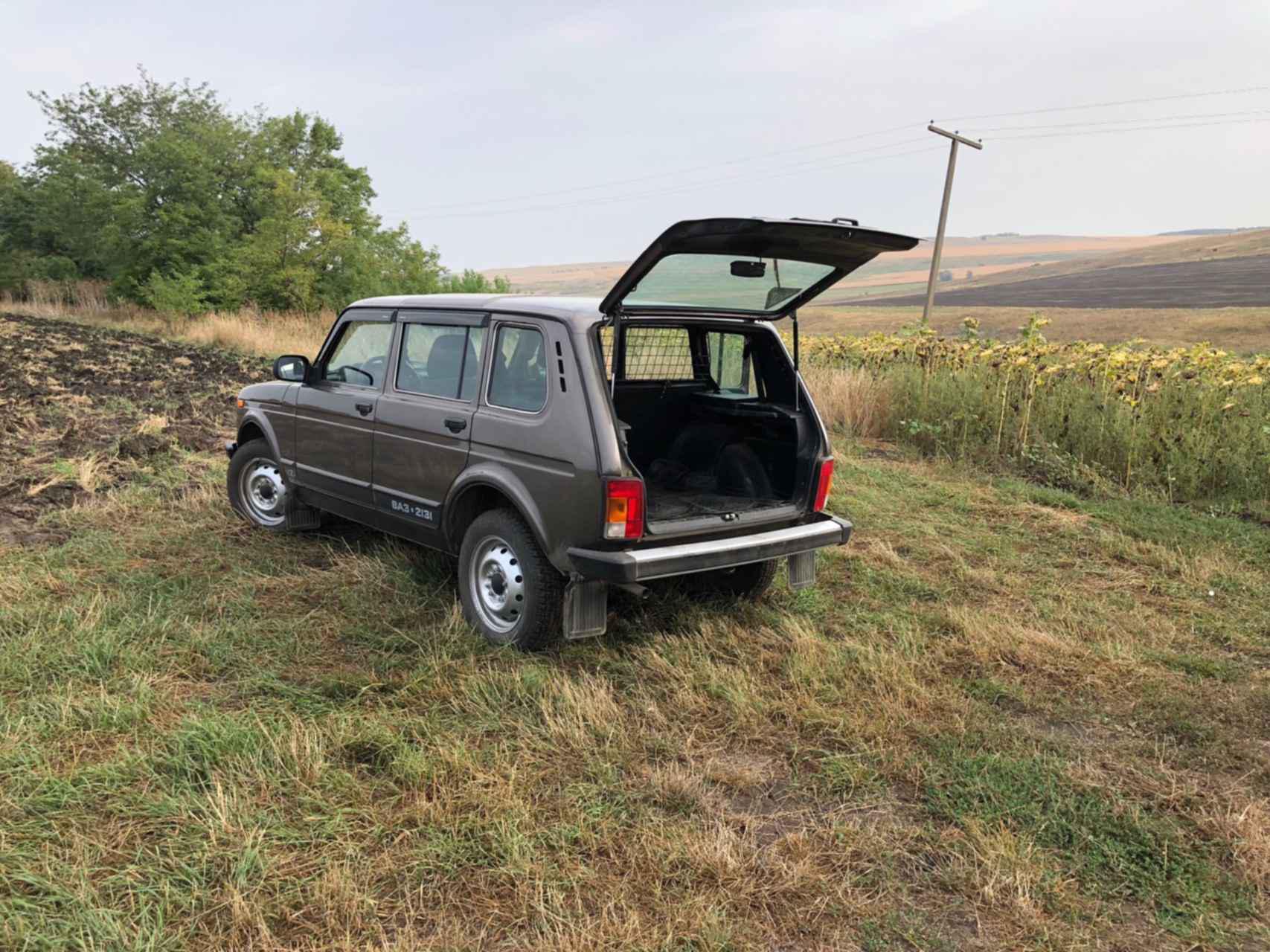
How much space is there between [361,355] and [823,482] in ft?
9.47

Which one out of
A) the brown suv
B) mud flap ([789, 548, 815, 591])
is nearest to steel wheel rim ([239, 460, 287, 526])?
the brown suv

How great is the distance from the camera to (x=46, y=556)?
548 centimetres

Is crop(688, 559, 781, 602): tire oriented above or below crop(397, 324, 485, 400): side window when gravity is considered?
below

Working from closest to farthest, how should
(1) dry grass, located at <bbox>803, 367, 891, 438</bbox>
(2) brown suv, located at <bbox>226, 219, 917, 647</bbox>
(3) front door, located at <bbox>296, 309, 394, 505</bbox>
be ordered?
(2) brown suv, located at <bbox>226, 219, 917, 647</bbox>, (3) front door, located at <bbox>296, 309, 394, 505</bbox>, (1) dry grass, located at <bbox>803, 367, 891, 438</bbox>

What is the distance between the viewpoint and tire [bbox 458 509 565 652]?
13.8ft

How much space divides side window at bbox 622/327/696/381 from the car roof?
34cm

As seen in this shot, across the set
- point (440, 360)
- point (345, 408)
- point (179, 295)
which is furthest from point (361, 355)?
point (179, 295)

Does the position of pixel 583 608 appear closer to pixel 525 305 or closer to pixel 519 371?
pixel 519 371

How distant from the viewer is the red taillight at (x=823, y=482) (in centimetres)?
477

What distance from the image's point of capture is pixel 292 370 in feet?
18.8

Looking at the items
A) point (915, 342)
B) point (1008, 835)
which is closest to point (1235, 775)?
point (1008, 835)

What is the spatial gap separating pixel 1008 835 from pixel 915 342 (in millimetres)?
8819

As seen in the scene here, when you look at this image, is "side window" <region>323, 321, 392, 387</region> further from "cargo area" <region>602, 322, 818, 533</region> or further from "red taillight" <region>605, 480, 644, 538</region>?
"red taillight" <region>605, 480, 644, 538</region>

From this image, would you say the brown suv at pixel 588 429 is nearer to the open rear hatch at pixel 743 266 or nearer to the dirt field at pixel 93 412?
the open rear hatch at pixel 743 266
